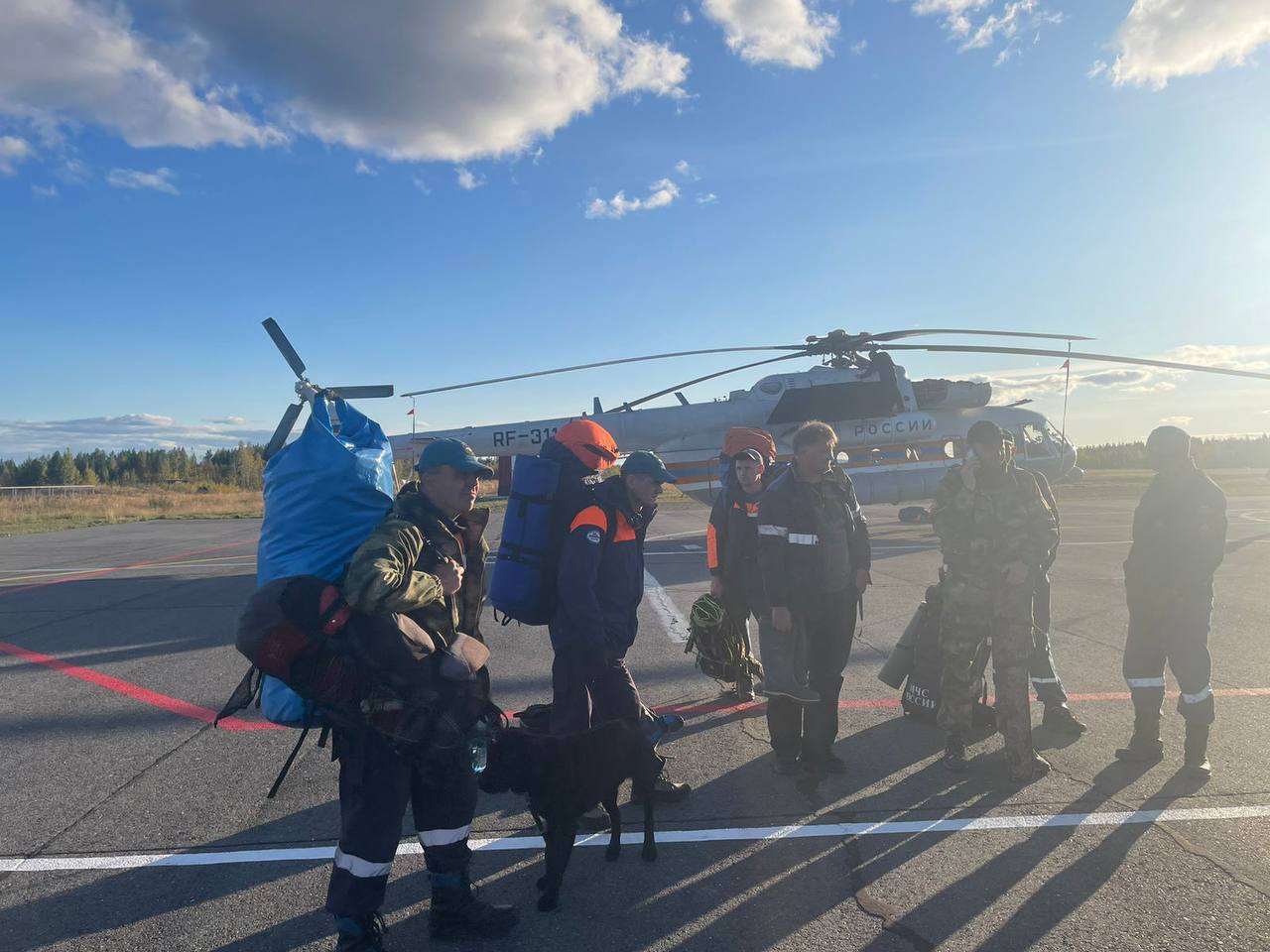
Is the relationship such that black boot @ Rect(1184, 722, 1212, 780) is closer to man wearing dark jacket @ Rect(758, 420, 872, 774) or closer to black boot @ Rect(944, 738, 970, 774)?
black boot @ Rect(944, 738, 970, 774)

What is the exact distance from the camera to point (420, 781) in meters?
2.82

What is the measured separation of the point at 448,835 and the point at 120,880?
5.30ft

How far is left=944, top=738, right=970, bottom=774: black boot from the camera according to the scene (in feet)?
13.9

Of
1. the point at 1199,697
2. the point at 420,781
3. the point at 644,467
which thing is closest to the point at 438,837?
the point at 420,781

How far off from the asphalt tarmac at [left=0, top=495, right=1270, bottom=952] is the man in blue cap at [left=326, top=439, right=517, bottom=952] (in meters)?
0.19

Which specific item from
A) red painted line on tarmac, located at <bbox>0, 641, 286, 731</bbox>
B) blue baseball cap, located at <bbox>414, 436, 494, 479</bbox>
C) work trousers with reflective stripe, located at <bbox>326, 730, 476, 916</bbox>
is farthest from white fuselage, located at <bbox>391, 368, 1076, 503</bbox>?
work trousers with reflective stripe, located at <bbox>326, 730, 476, 916</bbox>

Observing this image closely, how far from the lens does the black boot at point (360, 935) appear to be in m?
2.62

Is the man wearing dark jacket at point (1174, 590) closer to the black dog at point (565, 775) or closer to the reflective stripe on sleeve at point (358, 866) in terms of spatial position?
the black dog at point (565, 775)

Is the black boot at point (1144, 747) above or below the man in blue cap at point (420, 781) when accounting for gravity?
below

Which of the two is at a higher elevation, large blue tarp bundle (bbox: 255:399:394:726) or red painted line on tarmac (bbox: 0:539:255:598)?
large blue tarp bundle (bbox: 255:399:394:726)

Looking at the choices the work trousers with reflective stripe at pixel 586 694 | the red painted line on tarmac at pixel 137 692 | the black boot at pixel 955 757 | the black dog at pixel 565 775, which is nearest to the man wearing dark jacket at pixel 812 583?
the black boot at pixel 955 757

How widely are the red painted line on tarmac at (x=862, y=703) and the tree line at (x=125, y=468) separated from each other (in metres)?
95.7

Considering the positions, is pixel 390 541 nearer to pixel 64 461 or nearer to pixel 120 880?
pixel 120 880

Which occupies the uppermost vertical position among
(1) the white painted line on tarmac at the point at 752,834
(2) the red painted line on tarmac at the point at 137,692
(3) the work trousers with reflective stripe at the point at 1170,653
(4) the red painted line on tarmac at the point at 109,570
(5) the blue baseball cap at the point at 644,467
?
(5) the blue baseball cap at the point at 644,467
